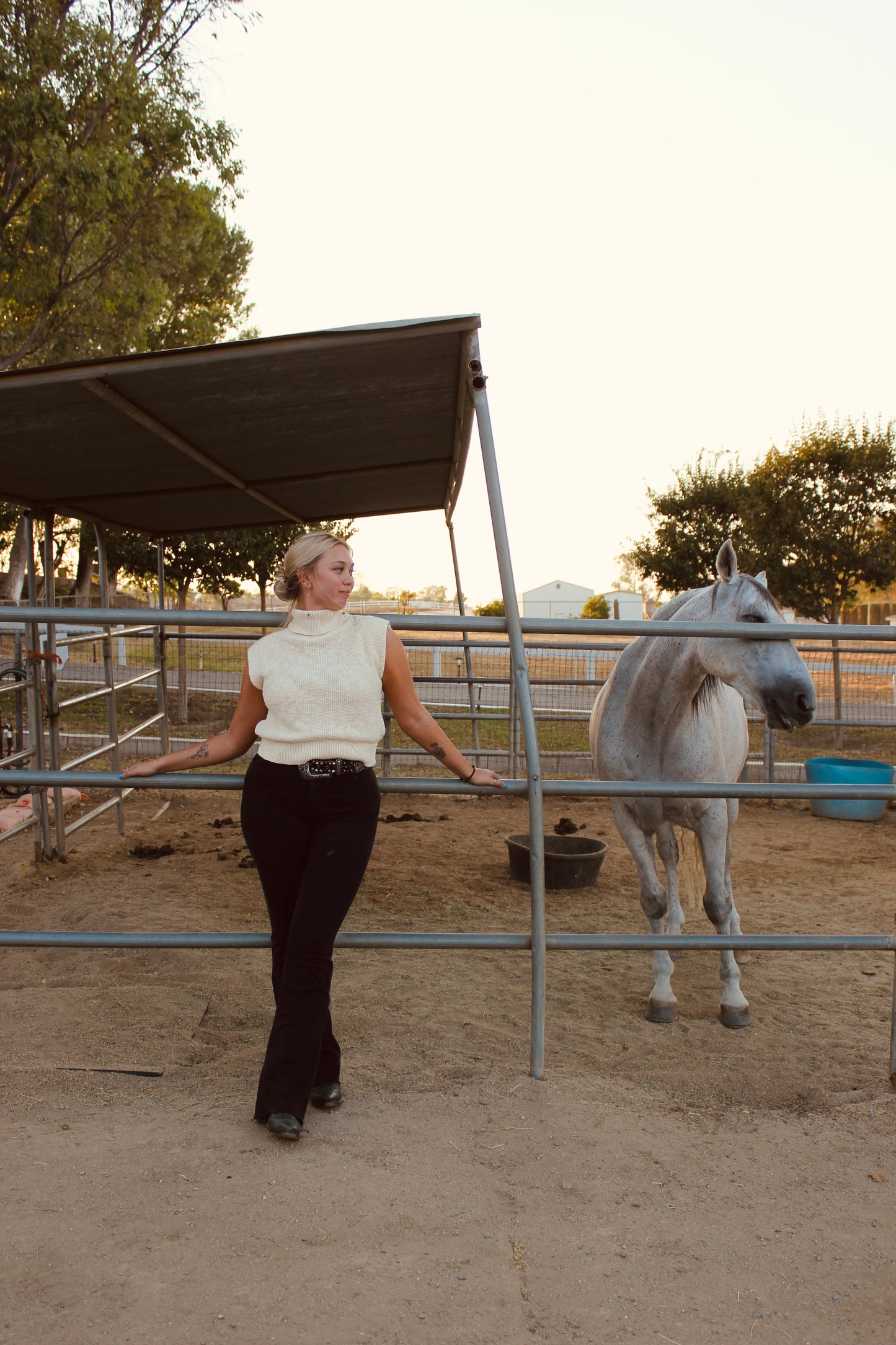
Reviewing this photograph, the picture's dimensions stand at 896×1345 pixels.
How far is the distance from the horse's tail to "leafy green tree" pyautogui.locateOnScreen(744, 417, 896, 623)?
8.92m

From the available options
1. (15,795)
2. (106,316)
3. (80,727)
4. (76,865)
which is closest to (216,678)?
(80,727)

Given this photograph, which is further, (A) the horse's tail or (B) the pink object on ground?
(B) the pink object on ground

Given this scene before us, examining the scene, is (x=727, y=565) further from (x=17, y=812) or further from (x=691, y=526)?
(x=691, y=526)

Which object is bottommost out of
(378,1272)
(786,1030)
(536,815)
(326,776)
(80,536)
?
(786,1030)

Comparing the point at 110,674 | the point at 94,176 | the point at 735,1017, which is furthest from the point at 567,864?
the point at 94,176

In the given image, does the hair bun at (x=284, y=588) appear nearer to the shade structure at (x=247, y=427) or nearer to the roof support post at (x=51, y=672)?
the shade structure at (x=247, y=427)

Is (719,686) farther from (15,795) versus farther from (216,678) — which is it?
(216,678)

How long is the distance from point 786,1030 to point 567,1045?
820mm

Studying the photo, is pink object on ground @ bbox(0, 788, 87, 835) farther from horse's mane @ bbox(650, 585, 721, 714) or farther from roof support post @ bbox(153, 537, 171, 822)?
horse's mane @ bbox(650, 585, 721, 714)

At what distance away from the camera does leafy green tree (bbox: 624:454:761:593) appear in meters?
16.0

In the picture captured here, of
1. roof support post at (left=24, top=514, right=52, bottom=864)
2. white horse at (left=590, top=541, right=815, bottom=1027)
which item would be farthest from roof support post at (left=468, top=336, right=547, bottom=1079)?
roof support post at (left=24, top=514, right=52, bottom=864)

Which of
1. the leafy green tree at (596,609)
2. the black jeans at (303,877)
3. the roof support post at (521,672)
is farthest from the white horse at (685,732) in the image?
the leafy green tree at (596,609)

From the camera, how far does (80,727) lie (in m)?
11.1

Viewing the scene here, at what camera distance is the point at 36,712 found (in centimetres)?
514
